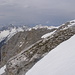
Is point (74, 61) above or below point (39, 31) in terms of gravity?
below

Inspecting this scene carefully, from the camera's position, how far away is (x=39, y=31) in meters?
53.7

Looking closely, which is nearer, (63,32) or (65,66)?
(65,66)

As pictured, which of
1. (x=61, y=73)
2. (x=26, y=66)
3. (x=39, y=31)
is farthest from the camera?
(x=39, y=31)

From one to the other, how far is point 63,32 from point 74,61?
959 centimetres

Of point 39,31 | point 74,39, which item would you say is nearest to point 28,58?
point 74,39

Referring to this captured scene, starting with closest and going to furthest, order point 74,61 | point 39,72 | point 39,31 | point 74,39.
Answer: point 74,61 < point 39,72 < point 74,39 < point 39,31

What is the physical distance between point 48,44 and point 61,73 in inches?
376

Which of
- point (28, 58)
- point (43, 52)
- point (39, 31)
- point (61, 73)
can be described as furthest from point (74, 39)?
point (39, 31)

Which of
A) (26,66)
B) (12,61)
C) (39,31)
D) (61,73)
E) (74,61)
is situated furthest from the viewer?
(39,31)

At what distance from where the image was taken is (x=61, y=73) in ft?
34.0

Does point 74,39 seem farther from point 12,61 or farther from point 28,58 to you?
point 12,61

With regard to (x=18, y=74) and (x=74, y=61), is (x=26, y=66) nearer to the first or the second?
(x=18, y=74)

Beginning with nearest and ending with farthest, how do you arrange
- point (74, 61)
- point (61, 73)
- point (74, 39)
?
point (61, 73)
point (74, 61)
point (74, 39)

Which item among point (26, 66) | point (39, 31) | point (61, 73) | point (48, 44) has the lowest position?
point (61, 73)
